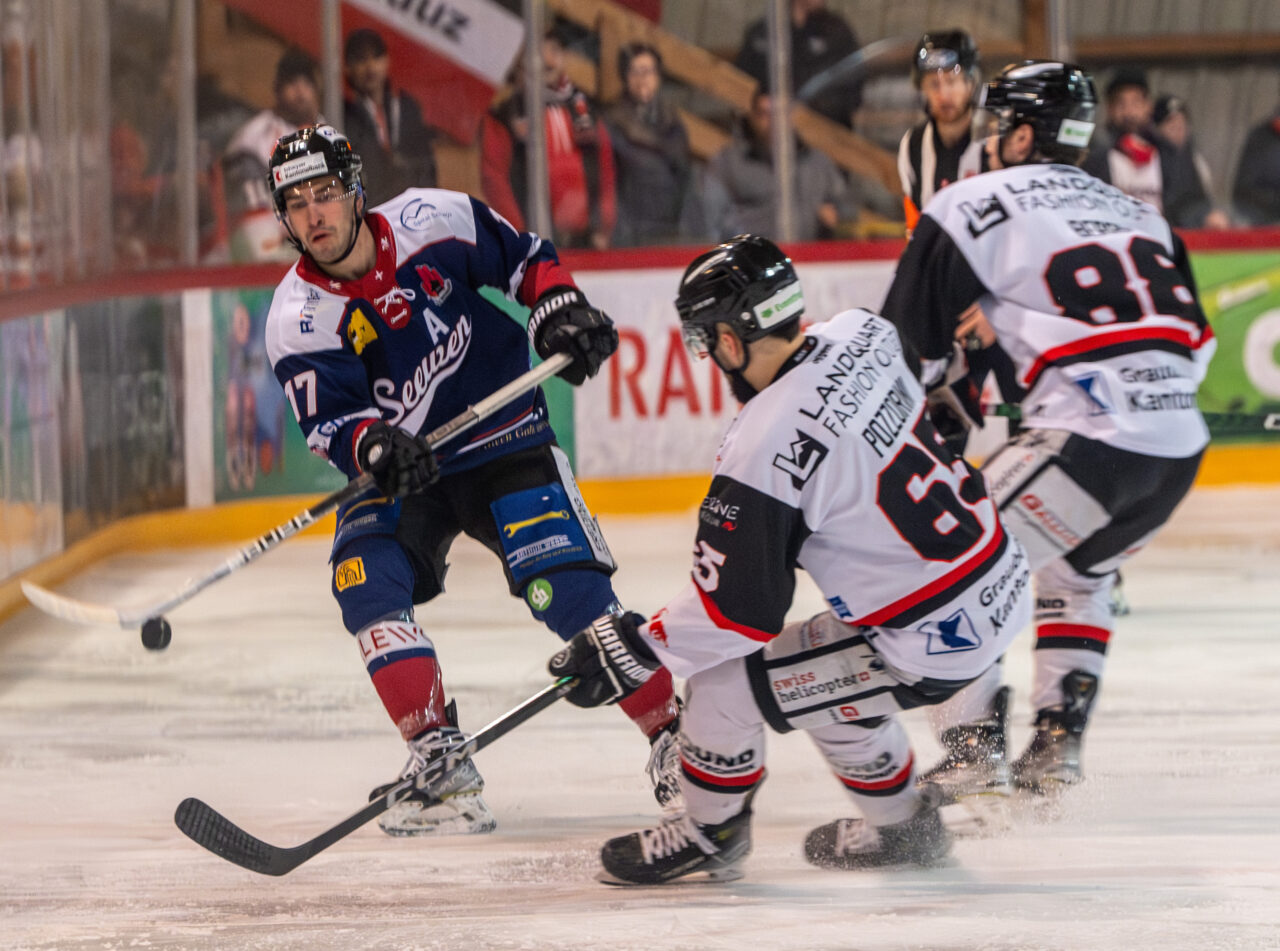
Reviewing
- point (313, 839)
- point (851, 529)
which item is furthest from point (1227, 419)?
point (313, 839)

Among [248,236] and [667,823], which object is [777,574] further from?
[248,236]

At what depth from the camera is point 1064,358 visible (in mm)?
2600

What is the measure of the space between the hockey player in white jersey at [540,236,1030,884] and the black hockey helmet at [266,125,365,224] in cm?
74

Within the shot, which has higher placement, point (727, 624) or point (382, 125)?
point (382, 125)

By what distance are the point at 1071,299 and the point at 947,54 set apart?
144cm

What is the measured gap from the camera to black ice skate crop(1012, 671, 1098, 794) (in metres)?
2.72

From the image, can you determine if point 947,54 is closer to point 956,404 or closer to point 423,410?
point 956,404

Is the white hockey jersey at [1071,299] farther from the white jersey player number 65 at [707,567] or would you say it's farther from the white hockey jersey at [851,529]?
the white jersey player number 65 at [707,567]

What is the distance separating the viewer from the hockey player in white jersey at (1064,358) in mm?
2582

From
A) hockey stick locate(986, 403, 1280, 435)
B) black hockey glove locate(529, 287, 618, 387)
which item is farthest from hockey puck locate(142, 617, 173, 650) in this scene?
hockey stick locate(986, 403, 1280, 435)

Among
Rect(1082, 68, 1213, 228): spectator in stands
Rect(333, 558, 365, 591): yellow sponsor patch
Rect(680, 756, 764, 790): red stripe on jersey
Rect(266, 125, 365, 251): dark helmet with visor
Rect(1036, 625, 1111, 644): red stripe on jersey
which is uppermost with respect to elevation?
Rect(266, 125, 365, 251): dark helmet with visor

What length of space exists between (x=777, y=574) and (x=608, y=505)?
3.75 m

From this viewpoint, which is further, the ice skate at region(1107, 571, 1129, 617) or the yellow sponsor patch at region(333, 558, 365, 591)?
the ice skate at region(1107, 571, 1129, 617)

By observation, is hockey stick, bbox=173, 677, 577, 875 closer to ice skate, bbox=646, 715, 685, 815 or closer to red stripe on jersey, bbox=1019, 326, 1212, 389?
ice skate, bbox=646, 715, 685, 815
